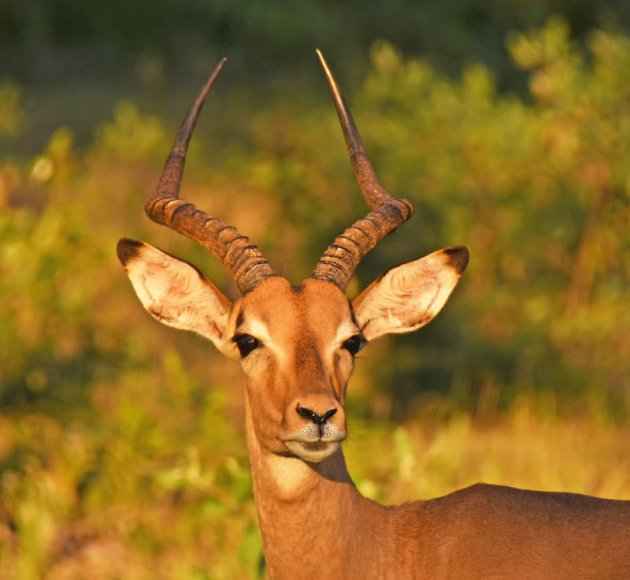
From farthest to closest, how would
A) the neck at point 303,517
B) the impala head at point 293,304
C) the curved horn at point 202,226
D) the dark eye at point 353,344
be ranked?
the curved horn at point 202,226
the dark eye at point 353,344
the neck at point 303,517
the impala head at point 293,304

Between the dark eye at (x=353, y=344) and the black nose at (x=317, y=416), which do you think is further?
the dark eye at (x=353, y=344)

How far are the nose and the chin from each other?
0.31 ft

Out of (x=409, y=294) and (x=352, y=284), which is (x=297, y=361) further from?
(x=352, y=284)

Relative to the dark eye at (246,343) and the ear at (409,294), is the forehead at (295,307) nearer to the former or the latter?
the dark eye at (246,343)

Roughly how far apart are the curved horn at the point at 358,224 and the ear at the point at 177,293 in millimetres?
520

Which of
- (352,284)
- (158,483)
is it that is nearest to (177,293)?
(352,284)

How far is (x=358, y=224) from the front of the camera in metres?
6.77

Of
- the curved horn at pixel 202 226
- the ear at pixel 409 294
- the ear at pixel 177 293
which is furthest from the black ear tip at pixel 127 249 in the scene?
the ear at pixel 409 294

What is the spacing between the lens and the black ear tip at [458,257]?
6.77 meters

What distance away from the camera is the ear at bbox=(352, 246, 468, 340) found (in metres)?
6.84

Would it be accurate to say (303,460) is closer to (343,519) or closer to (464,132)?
(343,519)

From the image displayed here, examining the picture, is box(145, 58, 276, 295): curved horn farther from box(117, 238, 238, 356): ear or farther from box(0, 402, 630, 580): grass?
box(0, 402, 630, 580): grass

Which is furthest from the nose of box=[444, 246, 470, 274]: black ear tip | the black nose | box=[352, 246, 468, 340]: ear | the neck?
box=[444, 246, 470, 274]: black ear tip

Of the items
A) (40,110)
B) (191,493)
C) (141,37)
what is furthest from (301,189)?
(141,37)
